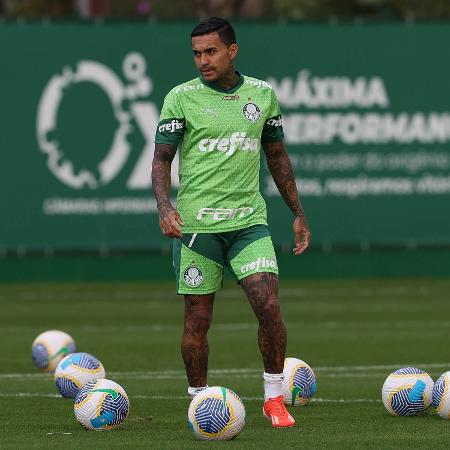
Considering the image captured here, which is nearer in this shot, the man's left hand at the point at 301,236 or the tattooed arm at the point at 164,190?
the tattooed arm at the point at 164,190

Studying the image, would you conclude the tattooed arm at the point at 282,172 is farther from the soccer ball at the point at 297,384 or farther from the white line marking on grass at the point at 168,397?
the white line marking on grass at the point at 168,397

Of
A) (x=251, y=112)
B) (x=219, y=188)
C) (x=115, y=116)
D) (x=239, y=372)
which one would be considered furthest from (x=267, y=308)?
(x=115, y=116)

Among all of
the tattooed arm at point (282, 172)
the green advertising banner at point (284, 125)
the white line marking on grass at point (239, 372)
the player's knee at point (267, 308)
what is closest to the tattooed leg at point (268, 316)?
the player's knee at point (267, 308)

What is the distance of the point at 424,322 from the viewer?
21.1 m

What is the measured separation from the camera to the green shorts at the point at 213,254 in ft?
37.6

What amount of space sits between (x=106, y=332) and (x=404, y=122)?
31.1 feet

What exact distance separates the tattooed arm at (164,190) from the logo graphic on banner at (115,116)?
1575 cm

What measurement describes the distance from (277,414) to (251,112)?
6.55ft

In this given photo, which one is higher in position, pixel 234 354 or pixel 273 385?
pixel 273 385

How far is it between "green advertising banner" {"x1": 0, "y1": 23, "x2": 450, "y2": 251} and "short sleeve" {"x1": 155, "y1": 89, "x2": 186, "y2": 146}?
15.3 meters

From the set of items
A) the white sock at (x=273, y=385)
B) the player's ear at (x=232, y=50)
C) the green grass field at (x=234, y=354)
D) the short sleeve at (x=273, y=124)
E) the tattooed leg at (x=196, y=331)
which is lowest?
the green grass field at (x=234, y=354)

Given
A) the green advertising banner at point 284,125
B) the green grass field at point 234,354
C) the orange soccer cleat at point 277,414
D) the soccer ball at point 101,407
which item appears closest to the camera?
the green grass field at point 234,354

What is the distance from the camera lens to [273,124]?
11.7 metres

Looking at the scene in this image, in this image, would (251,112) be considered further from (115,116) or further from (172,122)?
(115,116)
